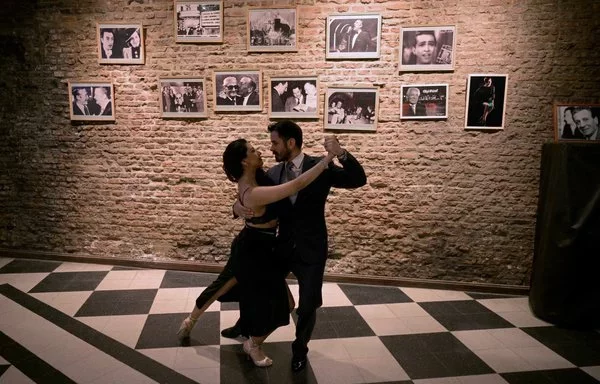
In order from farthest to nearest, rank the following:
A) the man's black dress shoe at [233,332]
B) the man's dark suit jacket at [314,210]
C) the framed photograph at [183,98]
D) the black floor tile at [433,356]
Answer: the framed photograph at [183,98] < the man's black dress shoe at [233,332] < the black floor tile at [433,356] < the man's dark suit jacket at [314,210]

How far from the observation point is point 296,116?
14.3 feet

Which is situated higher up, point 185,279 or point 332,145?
point 332,145

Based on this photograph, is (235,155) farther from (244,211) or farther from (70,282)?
(70,282)

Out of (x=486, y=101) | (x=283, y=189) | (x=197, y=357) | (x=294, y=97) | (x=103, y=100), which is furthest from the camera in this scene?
(x=103, y=100)

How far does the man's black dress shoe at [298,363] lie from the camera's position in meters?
2.65

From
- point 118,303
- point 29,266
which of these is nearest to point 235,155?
point 118,303

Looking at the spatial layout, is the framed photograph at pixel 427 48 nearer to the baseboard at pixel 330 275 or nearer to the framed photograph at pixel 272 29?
the framed photograph at pixel 272 29

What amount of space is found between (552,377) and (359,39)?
3.41 metres

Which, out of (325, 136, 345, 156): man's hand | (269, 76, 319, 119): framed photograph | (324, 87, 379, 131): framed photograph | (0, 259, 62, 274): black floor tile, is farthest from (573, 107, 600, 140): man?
(0, 259, 62, 274): black floor tile

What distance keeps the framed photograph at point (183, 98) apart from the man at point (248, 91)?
461 mm

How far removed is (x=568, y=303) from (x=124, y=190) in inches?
188

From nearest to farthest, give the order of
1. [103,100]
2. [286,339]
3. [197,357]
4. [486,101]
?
[197,357] → [286,339] → [486,101] → [103,100]

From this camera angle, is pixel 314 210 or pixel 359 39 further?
pixel 359 39

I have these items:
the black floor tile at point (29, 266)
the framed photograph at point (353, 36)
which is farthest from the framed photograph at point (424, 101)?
the black floor tile at point (29, 266)
